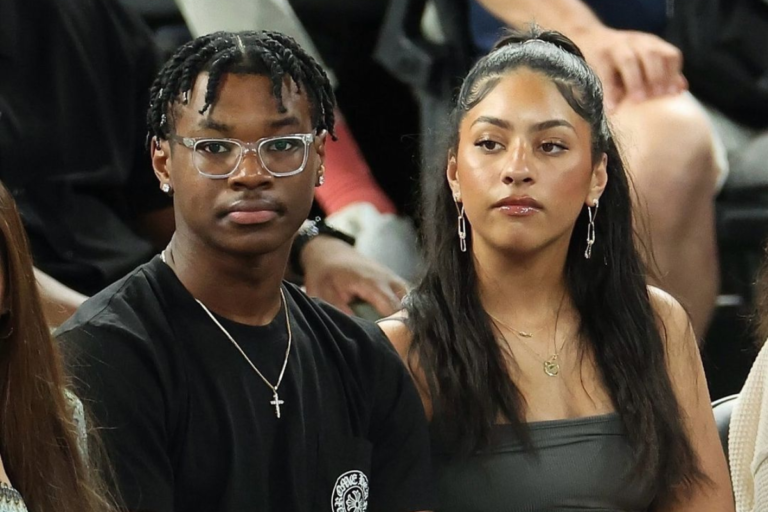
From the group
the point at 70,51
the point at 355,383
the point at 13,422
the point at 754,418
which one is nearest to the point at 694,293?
the point at 754,418

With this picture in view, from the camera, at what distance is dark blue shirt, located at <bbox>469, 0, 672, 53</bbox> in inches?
81.0

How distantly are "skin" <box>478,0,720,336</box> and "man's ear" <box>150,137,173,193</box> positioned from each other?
0.77m

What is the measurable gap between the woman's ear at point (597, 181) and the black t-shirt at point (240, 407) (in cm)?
35

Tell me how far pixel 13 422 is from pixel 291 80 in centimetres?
39

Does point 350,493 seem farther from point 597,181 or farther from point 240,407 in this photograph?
point 597,181

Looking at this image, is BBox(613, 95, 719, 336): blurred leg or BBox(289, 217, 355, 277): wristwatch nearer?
BBox(289, 217, 355, 277): wristwatch

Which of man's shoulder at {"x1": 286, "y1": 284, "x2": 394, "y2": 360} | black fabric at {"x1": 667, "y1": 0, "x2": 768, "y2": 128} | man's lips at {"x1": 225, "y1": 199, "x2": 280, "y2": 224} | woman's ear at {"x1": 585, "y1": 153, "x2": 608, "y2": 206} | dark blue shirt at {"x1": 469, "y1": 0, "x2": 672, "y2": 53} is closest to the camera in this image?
man's lips at {"x1": 225, "y1": 199, "x2": 280, "y2": 224}

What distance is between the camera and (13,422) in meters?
1.10

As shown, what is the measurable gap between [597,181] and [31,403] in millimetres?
733

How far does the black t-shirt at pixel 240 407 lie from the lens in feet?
3.84

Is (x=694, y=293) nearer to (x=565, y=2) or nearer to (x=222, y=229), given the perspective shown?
(x=565, y=2)

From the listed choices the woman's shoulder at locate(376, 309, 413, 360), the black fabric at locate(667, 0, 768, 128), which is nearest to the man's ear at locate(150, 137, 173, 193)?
the woman's shoulder at locate(376, 309, 413, 360)

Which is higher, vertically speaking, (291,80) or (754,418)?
(291,80)

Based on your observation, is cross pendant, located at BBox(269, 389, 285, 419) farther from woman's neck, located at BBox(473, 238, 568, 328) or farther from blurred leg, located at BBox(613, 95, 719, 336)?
blurred leg, located at BBox(613, 95, 719, 336)
